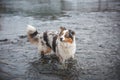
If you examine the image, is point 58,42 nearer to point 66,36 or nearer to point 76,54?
point 66,36

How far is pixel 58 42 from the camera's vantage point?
8.24 metres

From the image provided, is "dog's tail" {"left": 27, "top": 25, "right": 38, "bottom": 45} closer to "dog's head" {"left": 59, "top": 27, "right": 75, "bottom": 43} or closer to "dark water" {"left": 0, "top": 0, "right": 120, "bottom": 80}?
"dark water" {"left": 0, "top": 0, "right": 120, "bottom": 80}

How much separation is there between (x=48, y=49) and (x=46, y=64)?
26.2 inches

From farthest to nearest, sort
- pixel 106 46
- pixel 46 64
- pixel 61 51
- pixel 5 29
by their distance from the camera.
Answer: pixel 5 29 → pixel 106 46 → pixel 46 64 → pixel 61 51

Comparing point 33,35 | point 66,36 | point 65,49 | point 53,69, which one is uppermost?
point 66,36

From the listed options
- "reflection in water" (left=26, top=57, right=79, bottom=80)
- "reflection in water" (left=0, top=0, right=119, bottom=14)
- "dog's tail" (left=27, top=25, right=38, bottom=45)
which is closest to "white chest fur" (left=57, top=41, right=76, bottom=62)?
"reflection in water" (left=26, top=57, right=79, bottom=80)

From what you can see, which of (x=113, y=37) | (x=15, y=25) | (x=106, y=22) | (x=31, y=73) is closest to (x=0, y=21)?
(x=15, y=25)

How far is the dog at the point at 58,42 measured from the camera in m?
7.86

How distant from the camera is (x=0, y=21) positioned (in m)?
16.7

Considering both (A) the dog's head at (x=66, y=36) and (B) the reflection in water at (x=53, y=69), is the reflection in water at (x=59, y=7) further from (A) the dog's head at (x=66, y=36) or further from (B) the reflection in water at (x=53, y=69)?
(A) the dog's head at (x=66, y=36)

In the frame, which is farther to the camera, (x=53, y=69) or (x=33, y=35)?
(x=33, y=35)

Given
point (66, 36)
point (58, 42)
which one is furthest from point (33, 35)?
point (66, 36)

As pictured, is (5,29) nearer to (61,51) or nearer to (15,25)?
(15,25)

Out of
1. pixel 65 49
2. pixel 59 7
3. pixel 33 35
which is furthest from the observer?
pixel 59 7
